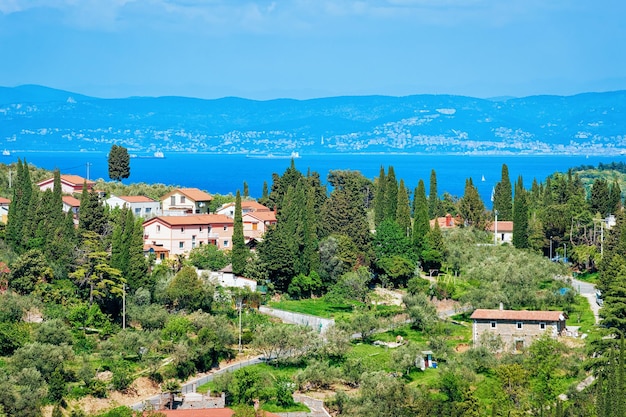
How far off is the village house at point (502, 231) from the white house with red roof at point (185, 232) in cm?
2058

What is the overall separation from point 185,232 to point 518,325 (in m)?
21.1

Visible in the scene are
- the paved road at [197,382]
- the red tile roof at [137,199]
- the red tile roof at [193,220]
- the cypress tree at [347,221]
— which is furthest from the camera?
the red tile roof at [137,199]

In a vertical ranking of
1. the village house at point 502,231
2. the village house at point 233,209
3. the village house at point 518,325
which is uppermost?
the village house at point 233,209

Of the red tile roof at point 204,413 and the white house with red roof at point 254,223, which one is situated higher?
the white house with red roof at point 254,223

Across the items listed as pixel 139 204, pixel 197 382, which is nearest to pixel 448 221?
pixel 139 204

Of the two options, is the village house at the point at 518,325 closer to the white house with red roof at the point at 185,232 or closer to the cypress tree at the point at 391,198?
the white house with red roof at the point at 185,232

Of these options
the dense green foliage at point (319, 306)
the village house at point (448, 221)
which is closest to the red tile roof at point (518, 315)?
the dense green foliage at point (319, 306)

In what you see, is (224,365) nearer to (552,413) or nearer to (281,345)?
(281,345)

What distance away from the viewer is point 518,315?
156 feet

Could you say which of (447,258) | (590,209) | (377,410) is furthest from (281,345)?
(590,209)

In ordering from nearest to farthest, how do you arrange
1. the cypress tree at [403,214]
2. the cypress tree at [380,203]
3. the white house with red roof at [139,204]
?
the cypress tree at [403,214] → the white house with red roof at [139,204] → the cypress tree at [380,203]

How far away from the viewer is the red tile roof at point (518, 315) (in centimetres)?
→ 4738

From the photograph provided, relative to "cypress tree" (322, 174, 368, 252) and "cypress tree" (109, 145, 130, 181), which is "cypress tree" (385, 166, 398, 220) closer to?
"cypress tree" (322, 174, 368, 252)

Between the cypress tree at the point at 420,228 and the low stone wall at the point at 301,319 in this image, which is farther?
the cypress tree at the point at 420,228
